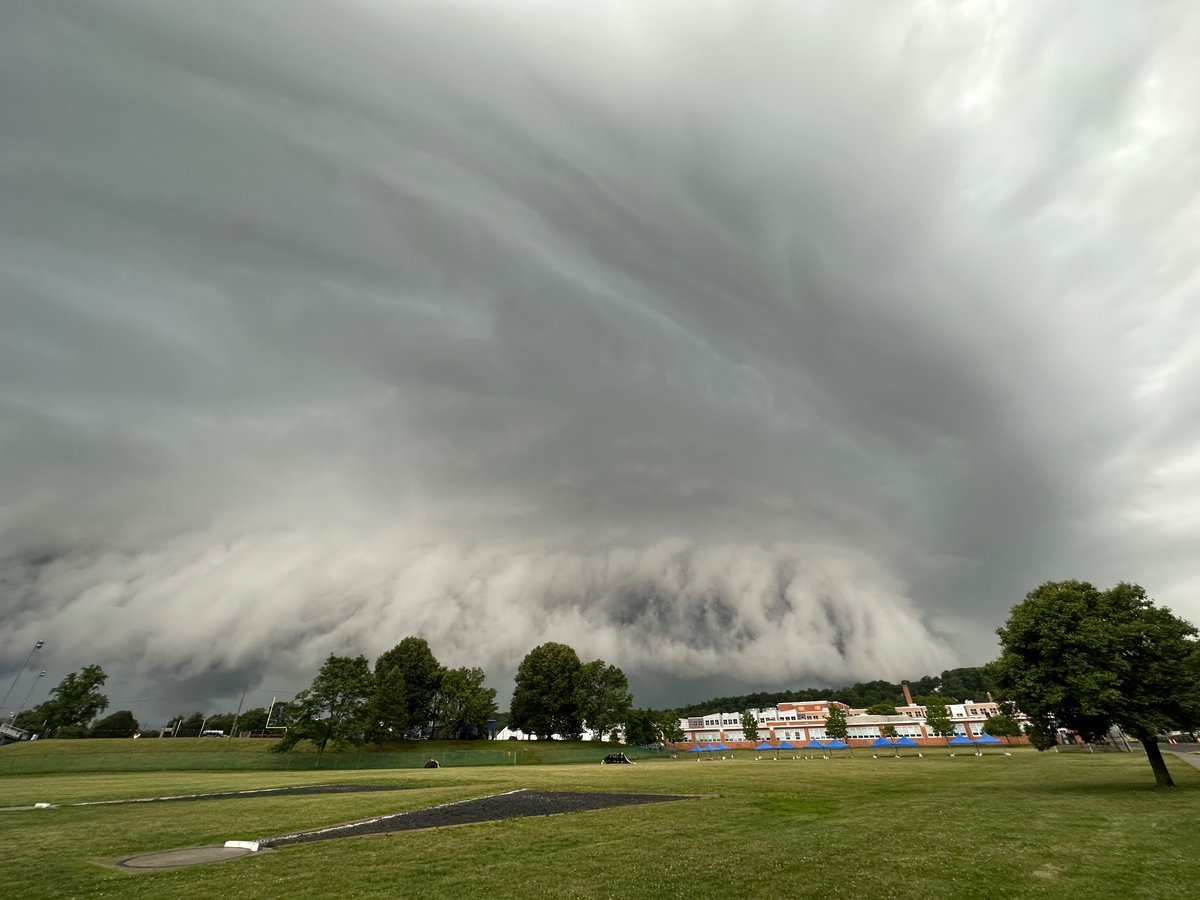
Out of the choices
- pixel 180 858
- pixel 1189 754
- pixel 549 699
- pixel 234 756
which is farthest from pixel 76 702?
pixel 1189 754

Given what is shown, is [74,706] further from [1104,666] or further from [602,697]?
[1104,666]

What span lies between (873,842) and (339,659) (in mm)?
89186

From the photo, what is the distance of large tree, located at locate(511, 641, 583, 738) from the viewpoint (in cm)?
12912

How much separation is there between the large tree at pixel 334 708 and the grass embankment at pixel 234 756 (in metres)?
2.39

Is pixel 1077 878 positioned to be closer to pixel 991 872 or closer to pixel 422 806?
pixel 991 872

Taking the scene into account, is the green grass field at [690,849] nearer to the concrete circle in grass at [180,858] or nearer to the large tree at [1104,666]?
the concrete circle in grass at [180,858]

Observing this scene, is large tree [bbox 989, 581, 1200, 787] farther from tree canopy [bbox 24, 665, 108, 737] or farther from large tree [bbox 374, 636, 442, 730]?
tree canopy [bbox 24, 665, 108, 737]

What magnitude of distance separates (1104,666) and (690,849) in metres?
28.6

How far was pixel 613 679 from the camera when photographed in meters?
128

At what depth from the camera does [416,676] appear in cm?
12081

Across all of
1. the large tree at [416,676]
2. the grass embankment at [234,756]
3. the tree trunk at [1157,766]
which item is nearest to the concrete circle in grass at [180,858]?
the tree trunk at [1157,766]

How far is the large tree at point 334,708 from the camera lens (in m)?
82.4

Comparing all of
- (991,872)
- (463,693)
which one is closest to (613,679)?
(463,693)

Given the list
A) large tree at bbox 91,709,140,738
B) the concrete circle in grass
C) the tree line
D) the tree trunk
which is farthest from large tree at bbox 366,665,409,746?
large tree at bbox 91,709,140,738
